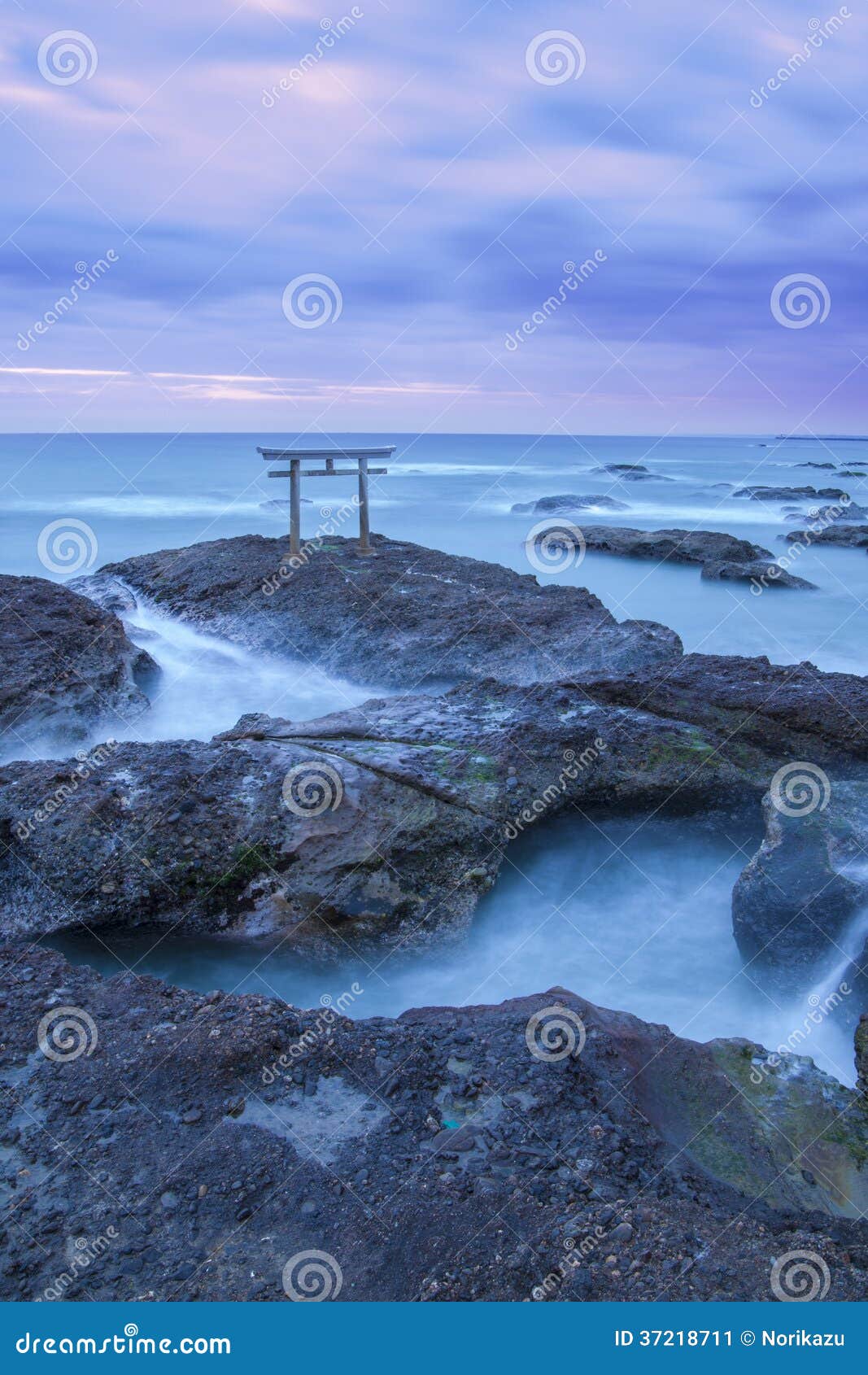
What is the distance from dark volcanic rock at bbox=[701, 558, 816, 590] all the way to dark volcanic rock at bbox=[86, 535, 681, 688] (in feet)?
21.5

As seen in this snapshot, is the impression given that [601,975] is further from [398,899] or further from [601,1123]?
[601,1123]

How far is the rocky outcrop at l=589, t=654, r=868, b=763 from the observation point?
27.2ft

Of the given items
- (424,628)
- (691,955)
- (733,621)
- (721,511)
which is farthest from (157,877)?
(721,511)

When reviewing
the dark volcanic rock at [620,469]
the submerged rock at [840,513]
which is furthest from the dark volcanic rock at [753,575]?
the dark volcanic rock at [620,469]

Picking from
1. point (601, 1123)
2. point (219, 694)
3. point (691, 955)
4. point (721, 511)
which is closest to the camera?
point (601, 1123)

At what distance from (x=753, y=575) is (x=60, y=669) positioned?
14397 millimetres

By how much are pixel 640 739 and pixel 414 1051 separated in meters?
4.10

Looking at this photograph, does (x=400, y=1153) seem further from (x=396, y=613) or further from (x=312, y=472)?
(x=312, y=472)

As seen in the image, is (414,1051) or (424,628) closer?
(414,1051)

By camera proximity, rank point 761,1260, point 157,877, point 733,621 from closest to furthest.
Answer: point 761,1260, point 157,877, point 733,621

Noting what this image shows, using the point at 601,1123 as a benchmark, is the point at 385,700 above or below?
above

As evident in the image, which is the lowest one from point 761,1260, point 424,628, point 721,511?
point 761,1260

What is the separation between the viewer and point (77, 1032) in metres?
4.88

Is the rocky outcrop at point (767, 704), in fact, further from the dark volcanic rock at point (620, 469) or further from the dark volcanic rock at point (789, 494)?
the dark volcanic rock at point (620, 469)
